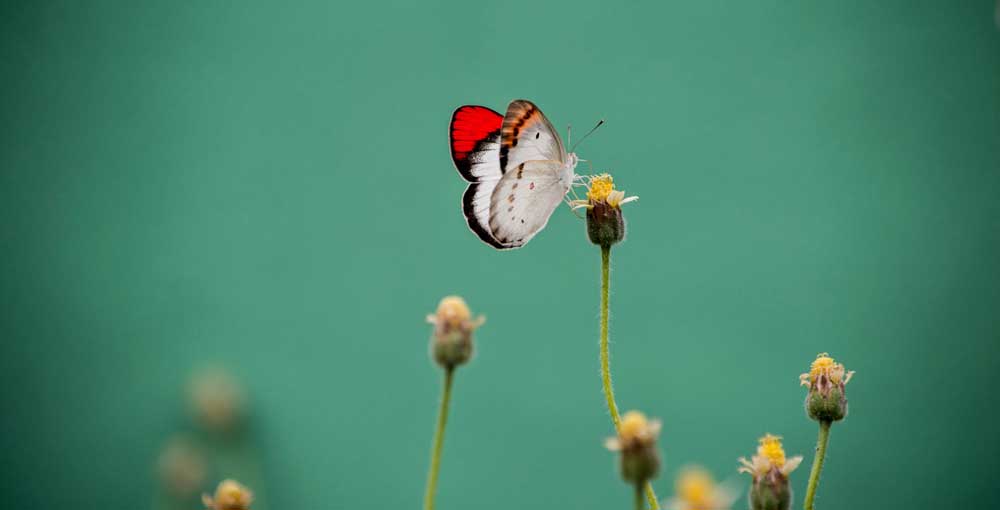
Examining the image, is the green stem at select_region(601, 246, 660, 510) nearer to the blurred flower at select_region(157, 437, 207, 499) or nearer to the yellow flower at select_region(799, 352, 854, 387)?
the yellow flower at select_region(799, 352, 854, 387)

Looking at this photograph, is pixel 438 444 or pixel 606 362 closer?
pixel 438 444

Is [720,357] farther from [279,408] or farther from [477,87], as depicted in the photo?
[279,408]

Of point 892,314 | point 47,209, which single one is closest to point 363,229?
point 47,209

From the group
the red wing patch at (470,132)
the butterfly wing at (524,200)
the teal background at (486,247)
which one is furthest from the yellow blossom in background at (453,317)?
the teal background at (486,247)

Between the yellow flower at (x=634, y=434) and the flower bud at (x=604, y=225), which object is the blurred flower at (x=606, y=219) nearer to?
the flower bud at (x=604, y=225)

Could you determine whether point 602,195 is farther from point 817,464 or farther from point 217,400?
point 217,400

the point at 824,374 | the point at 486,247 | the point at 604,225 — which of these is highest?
the point at 486,247

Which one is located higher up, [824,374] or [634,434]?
[824,374]

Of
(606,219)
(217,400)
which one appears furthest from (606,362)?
(217,400)

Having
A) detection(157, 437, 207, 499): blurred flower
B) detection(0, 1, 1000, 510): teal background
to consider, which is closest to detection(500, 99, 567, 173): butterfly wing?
detection(0, 1, 1000, 510): teal background
